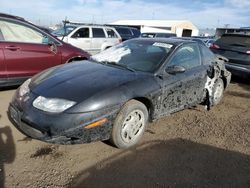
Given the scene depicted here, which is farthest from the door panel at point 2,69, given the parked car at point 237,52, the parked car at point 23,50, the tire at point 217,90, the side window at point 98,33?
the side window at point 98,33

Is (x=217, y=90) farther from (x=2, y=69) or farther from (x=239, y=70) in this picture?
(x=2, y=69)

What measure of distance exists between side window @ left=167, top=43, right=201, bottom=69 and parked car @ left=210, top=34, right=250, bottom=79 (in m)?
3.12

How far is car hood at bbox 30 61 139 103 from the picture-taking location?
118 inches

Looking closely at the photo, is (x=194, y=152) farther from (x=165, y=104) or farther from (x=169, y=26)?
(x=169, y=26)

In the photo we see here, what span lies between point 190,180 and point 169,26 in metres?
47.7

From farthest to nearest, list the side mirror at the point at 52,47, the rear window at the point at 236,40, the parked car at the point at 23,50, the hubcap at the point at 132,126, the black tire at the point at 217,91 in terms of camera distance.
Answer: the rear window at the point at 236,40 < the side mirror at the point at 52,47 < the black tire at the point at 217,91 < the parked car at the point at 23,50 < the hubcap at the point at 132,126

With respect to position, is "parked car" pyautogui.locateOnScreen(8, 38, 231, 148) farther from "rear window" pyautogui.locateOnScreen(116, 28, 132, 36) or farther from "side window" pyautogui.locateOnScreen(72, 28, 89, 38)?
"rear window" pyautogui.locateOnScreen(116, 28, 132, 36)

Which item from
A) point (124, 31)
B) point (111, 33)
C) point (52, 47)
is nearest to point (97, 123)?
point (52, 47)

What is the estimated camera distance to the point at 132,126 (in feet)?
11.0

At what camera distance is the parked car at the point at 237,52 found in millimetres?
6986

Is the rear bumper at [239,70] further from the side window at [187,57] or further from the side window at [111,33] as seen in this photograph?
the side window at [111,33]

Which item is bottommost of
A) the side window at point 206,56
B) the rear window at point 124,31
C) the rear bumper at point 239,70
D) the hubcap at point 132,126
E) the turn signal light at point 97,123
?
the hubcap at point 132,126

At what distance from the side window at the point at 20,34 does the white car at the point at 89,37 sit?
5.41 metres

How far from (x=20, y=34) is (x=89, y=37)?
625 centimetres
